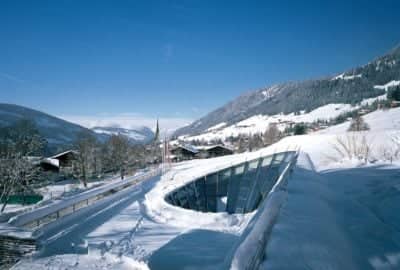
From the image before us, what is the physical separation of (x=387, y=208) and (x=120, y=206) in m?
8.25

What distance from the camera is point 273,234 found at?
2459mm

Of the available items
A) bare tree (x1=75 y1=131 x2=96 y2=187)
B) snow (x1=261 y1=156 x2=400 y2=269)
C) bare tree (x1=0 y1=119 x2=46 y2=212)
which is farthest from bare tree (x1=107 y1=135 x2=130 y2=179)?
snow (x1=261 y1=156 x2=400 y2=269)

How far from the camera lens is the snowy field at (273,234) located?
7.77ft

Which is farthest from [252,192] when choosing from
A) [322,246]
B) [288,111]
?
[288,111]

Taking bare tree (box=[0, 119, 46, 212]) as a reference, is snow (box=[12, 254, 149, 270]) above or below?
below

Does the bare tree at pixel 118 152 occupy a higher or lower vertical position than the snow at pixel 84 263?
higher

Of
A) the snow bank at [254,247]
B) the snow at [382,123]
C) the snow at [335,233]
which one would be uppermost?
the snow at [382,123]

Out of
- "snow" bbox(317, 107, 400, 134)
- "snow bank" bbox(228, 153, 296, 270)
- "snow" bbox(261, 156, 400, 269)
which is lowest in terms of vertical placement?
"snow" bbox(261, 156, 400, 269)

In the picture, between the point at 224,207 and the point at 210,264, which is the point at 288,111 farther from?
the point at 210,264

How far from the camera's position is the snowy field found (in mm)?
2369

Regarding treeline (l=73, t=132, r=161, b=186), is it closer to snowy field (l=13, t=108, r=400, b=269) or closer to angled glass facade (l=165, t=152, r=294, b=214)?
angled glass facade (l=165, t=152, r=294, b=214)

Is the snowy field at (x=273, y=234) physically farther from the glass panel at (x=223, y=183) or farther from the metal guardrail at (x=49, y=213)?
the glass panel at (x=223, y=183)

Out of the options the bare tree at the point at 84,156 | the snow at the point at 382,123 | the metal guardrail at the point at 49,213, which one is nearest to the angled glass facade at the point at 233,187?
the metal guardrail at the point at 49,213

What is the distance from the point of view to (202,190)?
15.6 meters
